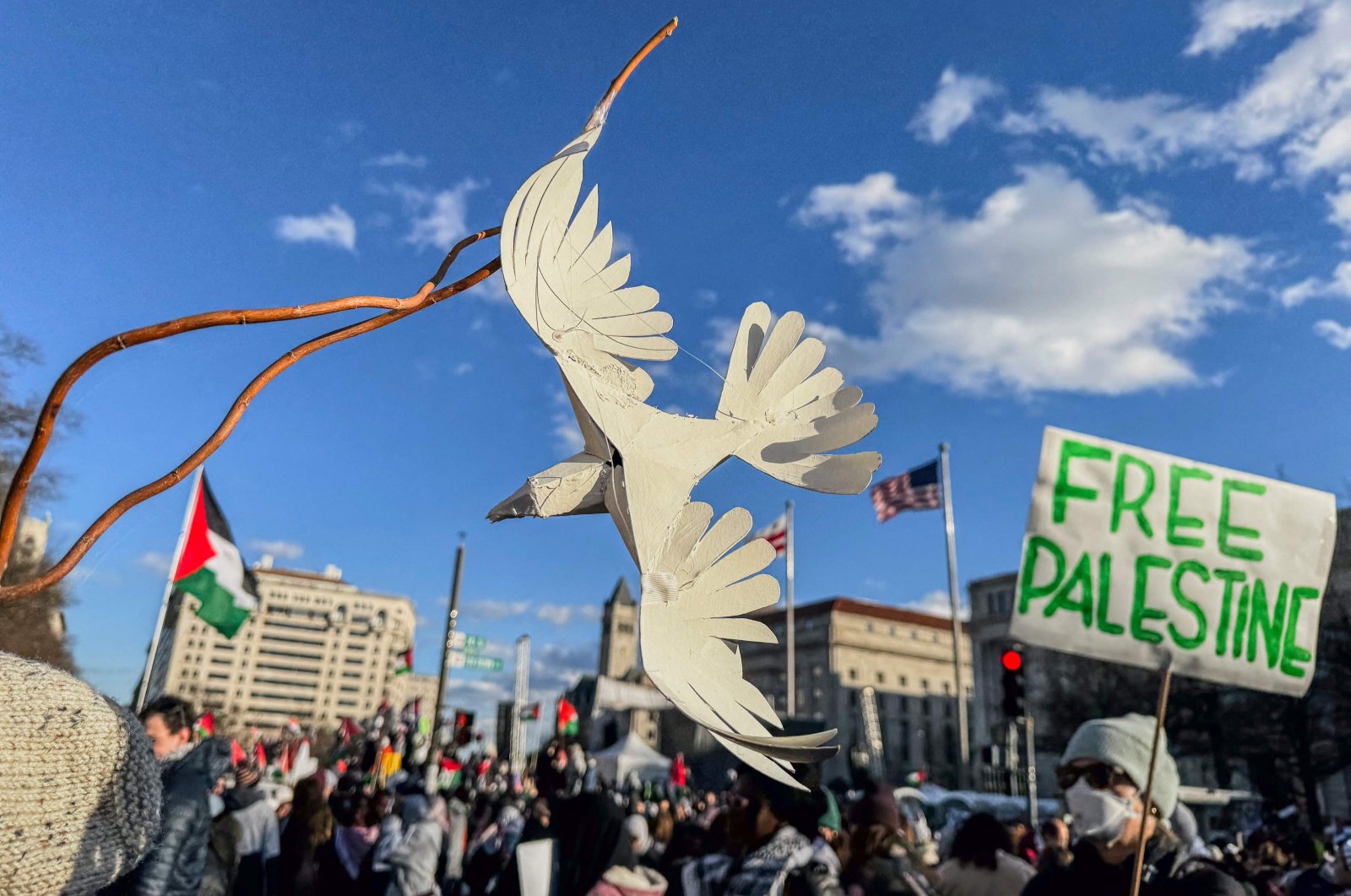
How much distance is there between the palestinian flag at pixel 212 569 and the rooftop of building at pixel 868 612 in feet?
214

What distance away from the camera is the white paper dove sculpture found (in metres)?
0.94

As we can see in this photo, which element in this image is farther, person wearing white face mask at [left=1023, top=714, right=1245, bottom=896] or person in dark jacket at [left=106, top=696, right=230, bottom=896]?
person wearing white face mask at [left=1023, top=714, right=1245, bottom=896]

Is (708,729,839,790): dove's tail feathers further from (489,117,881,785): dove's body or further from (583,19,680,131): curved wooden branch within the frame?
(583,19,680,131): curved wooden branch

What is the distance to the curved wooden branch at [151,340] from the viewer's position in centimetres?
75

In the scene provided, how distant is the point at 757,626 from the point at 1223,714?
37.0 m

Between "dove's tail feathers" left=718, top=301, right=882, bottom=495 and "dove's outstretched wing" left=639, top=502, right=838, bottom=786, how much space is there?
0.17 m

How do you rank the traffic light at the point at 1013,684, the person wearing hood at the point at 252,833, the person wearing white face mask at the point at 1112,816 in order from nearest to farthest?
the person wearing white face mask at the point at 1112,816, the person wearing hood at the point at 252,833, the traffic light at the point at 1013,684

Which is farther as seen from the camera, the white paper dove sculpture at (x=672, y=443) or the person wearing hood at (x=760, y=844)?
the person wearing hood at (x=760, y=844)

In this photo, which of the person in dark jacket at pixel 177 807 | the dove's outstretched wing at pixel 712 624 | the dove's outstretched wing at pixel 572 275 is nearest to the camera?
the dove's outstretched wing at pixel 712 624

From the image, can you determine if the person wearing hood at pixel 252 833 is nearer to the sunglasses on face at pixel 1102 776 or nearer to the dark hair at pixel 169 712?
the dark hair at pixel 169 712

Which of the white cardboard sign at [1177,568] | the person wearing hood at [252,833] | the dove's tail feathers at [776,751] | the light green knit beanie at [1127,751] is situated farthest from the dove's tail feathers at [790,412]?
the person wearing hood at [252,833]

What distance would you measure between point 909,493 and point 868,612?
199ft

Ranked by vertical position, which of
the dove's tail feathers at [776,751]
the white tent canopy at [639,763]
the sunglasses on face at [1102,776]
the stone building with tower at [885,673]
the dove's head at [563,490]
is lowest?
the white tent canopy at [639,763]

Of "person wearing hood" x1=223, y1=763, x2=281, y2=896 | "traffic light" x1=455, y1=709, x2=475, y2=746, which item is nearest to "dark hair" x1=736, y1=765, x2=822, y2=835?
"person wearing hood" x1=223, y1=763, x2=281, y2=896
